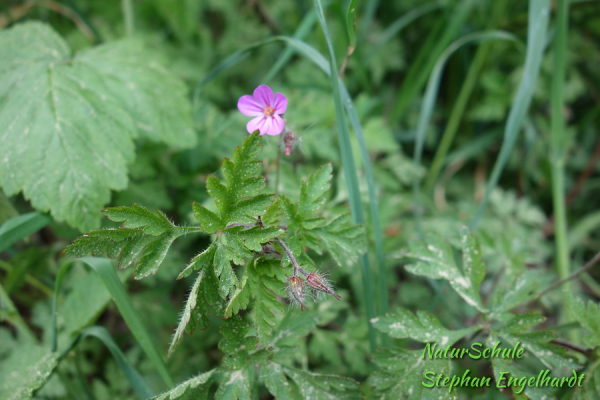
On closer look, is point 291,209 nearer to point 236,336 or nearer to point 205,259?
point 205,259

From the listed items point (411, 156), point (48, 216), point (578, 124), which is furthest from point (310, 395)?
point (578, 124)

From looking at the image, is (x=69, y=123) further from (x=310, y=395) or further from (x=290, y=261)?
(x=310, y=395)

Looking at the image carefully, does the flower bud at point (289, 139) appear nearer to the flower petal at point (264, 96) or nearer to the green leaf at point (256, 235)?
the flower petal at point (264, 96)

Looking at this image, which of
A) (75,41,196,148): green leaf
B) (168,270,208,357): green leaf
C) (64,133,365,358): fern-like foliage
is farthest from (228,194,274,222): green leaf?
(75,41,196,148): green leaf

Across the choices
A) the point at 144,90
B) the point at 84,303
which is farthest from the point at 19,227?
the point at 144,90

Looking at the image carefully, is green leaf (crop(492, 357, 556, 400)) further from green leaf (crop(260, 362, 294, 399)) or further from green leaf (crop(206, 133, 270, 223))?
green leaf (crop(206, 133, 270, 223))
